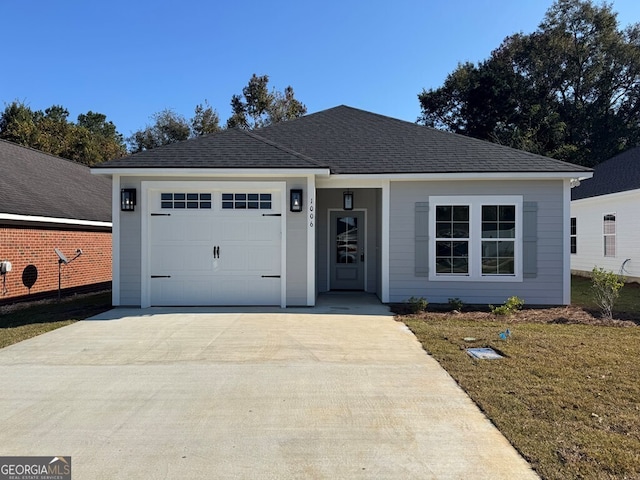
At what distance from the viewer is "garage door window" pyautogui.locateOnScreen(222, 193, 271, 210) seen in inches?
367

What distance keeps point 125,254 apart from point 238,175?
9.31ft

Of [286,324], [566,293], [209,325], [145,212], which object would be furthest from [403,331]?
[145,212]

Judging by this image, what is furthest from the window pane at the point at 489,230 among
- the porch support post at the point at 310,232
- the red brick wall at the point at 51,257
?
Result: the red brick wall at the point at 51,257

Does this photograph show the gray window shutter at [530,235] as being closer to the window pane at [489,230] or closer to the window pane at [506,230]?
the window pane at [506,230]

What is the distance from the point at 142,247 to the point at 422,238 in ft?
19.1

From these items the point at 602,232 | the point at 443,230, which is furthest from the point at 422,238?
the point at 602,232

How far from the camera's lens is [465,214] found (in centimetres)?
948

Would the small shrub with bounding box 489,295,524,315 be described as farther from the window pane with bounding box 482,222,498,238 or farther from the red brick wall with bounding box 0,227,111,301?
Answer: the red brick wall with bounding box 0,227,111,301

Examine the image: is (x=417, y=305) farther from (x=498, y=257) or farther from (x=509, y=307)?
(x=498, y=257)

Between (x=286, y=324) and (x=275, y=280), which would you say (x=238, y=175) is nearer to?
(x=275, y=280)

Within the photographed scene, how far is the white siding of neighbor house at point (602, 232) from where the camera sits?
44.6 ft

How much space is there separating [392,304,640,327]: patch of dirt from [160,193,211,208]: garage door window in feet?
14.8

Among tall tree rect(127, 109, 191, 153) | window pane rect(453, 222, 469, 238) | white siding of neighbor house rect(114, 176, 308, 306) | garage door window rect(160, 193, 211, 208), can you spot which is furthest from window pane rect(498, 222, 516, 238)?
tall tree rect(127, 109, 191, 153)

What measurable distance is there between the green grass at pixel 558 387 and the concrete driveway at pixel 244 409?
0.74ft
